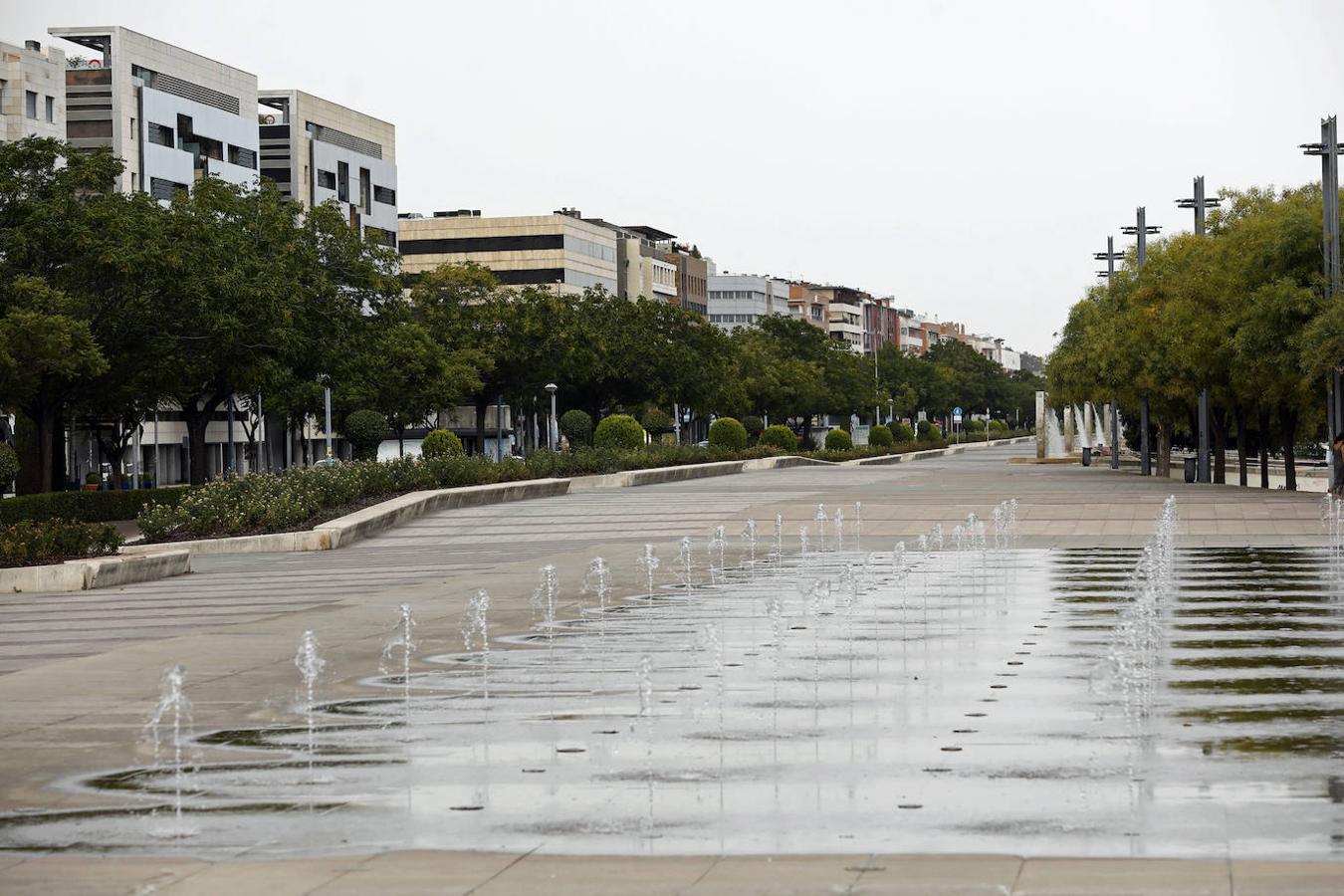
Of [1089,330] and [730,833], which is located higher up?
[1089,330]

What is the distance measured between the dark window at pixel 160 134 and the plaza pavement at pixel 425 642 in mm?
47961

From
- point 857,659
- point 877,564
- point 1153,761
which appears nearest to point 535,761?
point 1153,761

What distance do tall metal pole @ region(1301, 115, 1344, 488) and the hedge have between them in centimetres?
2182

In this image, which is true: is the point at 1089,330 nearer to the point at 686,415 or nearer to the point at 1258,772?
the point at 686,415

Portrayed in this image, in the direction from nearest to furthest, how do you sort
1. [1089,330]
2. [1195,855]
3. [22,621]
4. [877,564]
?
1. [1195,855]
2. [22,621]
3. [877,564]
4. [1089,330]

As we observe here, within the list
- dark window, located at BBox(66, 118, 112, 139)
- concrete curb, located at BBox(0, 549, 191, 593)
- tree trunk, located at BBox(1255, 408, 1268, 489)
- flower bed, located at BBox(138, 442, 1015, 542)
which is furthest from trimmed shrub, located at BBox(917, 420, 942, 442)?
concrete curb, located at BBox(0, 549, 191, 593)

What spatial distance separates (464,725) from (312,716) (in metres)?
1.09

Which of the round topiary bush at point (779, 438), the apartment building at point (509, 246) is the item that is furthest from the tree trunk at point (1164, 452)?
the apartment building at point (509, 246)

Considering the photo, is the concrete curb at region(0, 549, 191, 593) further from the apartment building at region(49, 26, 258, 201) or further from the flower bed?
the apartment building at region(49, 26, 258, 201)

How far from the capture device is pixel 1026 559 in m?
23.2

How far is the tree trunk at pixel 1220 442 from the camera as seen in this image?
49625 mm

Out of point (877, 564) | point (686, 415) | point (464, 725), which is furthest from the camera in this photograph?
point (686, 415)

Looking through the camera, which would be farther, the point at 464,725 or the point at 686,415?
the point at 686,415

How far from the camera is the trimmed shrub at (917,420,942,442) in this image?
116 metres
